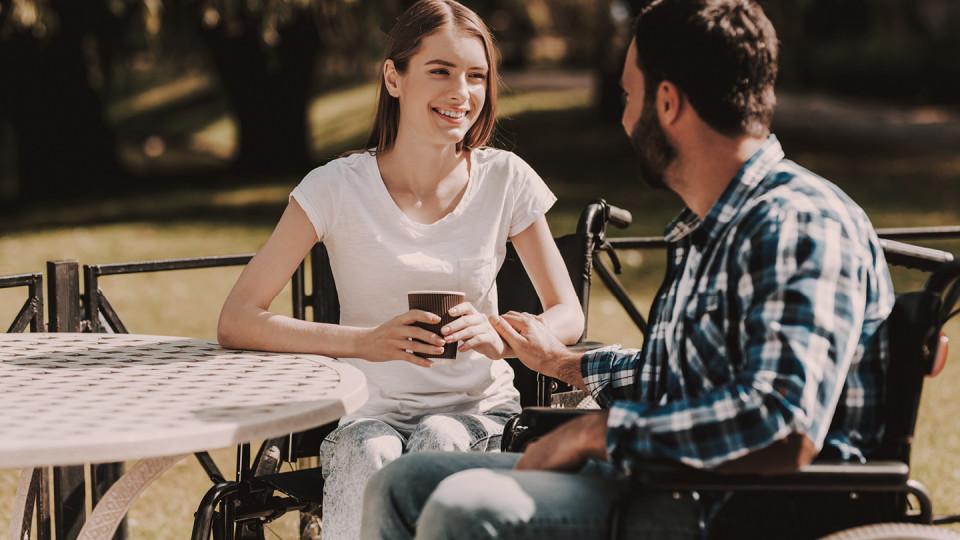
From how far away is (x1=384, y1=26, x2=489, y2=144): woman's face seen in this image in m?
3.32

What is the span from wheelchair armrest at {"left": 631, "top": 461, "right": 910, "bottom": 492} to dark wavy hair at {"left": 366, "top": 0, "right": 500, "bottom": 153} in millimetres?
1534

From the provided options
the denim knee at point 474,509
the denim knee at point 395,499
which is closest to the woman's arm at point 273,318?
the denim knee at point 395,499

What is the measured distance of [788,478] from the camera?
2139 millimetres

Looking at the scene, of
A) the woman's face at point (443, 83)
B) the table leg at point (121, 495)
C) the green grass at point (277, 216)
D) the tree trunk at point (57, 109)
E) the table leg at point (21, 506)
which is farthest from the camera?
the tree trunk at point (57, 109)

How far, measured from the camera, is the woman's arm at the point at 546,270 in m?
3.40

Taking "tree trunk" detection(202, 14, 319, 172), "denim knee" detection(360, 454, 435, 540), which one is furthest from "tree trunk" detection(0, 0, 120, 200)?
"denim knee" detection(360, 454, 435, 540)

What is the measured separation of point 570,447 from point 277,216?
43.1 feet

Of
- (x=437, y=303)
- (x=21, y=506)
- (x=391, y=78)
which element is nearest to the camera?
(x=437, y=303)

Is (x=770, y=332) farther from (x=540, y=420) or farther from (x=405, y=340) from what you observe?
(x=405, y=340)

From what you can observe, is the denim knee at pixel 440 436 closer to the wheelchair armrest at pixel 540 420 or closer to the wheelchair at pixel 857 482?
the wheelchair armrest at pixel 540 420

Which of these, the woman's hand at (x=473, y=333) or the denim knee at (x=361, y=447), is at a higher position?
the woman's hand at (x=473, y=333)

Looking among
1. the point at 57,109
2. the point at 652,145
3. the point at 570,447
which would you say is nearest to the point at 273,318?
the point at 570,447

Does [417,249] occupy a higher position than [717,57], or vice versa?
[717,57]

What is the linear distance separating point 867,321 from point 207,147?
97.3 feet
